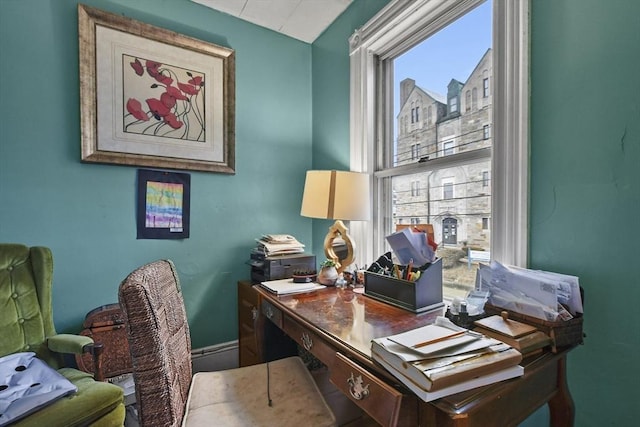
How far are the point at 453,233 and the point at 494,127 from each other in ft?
1.72

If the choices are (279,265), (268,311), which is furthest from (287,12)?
(268,311)

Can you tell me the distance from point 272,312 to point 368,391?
0.71 metres

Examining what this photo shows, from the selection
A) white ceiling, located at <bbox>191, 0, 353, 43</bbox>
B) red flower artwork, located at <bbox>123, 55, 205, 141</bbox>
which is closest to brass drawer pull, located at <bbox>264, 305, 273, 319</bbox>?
red flower artwork, located at <bbox>123, 55, 205, 141</bbox>

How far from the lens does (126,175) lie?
174 cm

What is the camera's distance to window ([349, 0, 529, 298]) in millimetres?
1066

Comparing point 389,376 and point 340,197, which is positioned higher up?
point 340,197

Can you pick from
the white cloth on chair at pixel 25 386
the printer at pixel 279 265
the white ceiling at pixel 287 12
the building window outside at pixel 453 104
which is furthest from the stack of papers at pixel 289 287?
the white ceiling at pixel 287 12

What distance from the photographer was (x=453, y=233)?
1.43 meters

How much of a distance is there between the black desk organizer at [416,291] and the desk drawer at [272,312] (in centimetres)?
44

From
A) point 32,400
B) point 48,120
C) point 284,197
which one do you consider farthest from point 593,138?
point 48,120

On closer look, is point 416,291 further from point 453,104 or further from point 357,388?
point 453,104

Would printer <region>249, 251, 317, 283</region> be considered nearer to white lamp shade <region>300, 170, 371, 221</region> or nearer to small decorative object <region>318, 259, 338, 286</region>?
small decorative object <region>318, 259, 338, 286</region>

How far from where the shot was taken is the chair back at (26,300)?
1.30 m

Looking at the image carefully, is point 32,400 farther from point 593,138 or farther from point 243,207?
point 593,138
